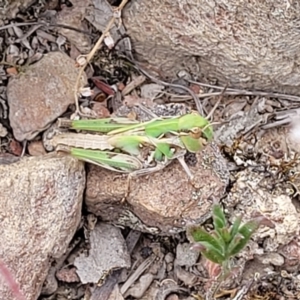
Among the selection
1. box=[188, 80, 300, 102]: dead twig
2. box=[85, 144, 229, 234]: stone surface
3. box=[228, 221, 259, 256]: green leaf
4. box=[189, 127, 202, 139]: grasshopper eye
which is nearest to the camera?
box=[228, 221, 259, 256]: green leaf

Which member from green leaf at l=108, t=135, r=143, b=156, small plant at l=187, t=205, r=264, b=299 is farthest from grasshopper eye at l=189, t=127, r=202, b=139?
small plant at l=187, t=205, r=264, b=299

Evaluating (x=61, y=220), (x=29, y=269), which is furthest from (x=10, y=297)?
(x=61, y=220)

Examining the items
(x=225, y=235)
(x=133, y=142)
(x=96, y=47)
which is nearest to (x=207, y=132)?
(x=133, y=142)

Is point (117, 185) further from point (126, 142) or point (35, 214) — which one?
point (35, 214)

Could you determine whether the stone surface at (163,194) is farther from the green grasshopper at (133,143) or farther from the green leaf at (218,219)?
the green leaf at (218,219)

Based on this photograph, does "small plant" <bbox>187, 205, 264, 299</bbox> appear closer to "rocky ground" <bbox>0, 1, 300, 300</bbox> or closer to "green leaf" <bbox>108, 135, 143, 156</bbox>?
"rocky ground" <bbox>0, 1, 300, 300</bbox>

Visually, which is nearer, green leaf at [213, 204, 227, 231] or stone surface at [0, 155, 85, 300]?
green leaf at [213, 204, 227, 231]

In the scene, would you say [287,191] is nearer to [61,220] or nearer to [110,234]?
[110,234]

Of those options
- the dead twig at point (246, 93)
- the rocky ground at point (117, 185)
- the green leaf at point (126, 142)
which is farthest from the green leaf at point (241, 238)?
the dead twig at point (246, 93)
